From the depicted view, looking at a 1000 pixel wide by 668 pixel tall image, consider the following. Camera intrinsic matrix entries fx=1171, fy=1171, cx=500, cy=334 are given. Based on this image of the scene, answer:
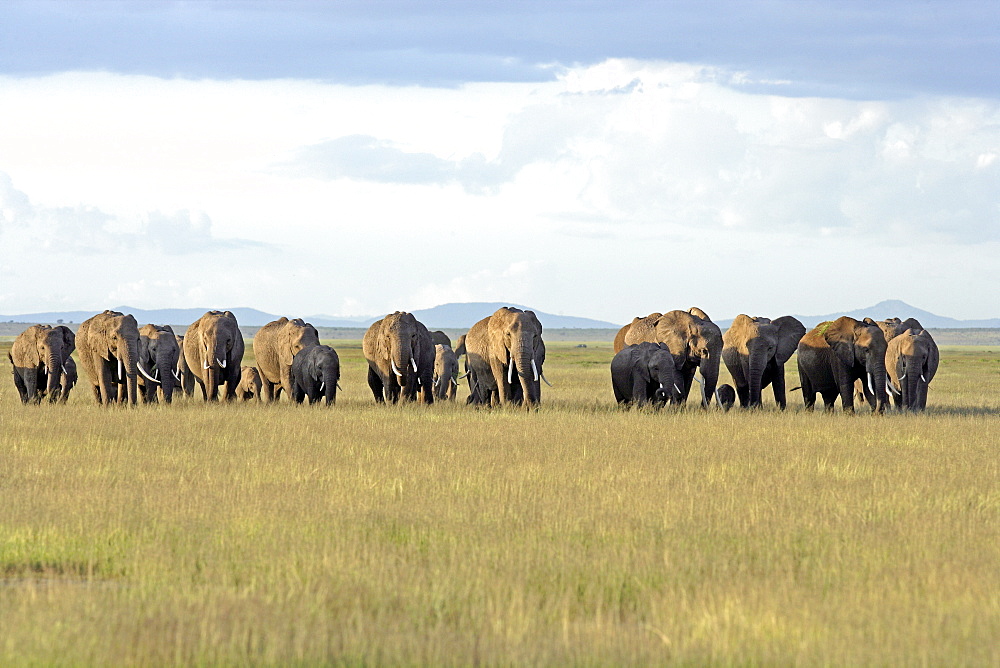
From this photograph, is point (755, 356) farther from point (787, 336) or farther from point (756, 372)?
point (787, 336)

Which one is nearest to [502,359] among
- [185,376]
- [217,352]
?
[217,352]

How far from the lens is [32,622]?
6648 millimetres

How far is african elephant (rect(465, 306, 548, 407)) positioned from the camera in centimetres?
2370

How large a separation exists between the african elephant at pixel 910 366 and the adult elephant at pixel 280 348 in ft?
41.2

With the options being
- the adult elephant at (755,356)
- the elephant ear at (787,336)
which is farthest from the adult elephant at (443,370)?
the elephant ear at (787,336)

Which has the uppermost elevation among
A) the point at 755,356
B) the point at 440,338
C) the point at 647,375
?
the point at 440,338

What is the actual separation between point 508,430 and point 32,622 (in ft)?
39.7

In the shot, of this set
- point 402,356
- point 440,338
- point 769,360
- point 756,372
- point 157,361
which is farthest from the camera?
point 440,338

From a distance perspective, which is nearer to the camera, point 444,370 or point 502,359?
point 502,359

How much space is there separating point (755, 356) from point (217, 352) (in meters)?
11.9

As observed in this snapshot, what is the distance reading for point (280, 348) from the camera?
1081 inches

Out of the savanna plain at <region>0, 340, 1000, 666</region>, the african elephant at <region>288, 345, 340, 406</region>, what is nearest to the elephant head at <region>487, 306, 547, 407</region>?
the african elephant at <region>288, 345, 340, 406</region>

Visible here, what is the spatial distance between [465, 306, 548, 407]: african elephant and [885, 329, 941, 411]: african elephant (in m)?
7.32

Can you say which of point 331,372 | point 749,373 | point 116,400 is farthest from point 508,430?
point 116,400
